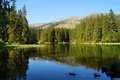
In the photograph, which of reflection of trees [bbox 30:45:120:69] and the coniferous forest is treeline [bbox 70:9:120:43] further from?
reflection of trees [bbox 30:45:120:69]

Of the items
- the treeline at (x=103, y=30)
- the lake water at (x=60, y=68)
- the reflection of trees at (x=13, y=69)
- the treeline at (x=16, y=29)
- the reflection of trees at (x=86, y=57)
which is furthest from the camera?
the treeline at (x=103, y=30)

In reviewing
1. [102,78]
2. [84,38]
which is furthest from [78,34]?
[102,78]

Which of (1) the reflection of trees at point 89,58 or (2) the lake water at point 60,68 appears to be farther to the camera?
(1) the reflection of trees at point 89,58

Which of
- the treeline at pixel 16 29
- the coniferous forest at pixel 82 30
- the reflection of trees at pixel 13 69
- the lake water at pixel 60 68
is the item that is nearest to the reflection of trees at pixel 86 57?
the lake water at pixel 60 68

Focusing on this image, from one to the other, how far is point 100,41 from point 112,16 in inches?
648

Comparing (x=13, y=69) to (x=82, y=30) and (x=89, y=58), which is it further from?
(x=82, y=30)

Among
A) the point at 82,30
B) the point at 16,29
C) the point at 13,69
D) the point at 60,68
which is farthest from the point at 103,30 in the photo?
the point at 13,69

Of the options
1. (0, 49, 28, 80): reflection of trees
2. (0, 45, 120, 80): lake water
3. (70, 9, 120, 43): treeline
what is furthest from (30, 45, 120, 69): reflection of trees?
(70, 9, 120, 43): treeline

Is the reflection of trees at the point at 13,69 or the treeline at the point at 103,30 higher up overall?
the treeline at the point at 103,30

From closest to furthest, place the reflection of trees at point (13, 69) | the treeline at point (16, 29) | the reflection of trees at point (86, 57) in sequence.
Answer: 1. the reflection of trees at point (13, 69)
2. the reflection of trees at point (86, 57)
3. the treeline at point (16, 29)

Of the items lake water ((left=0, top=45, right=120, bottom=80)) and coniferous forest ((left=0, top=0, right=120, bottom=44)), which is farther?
coniferous forest ((left=0, top=0, right=120, bottom=44))

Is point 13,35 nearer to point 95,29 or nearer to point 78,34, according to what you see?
point 95,29

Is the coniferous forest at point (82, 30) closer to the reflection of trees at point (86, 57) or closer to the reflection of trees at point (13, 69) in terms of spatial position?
the reflection of trees at point (86, 57)

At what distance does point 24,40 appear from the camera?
422 feet
